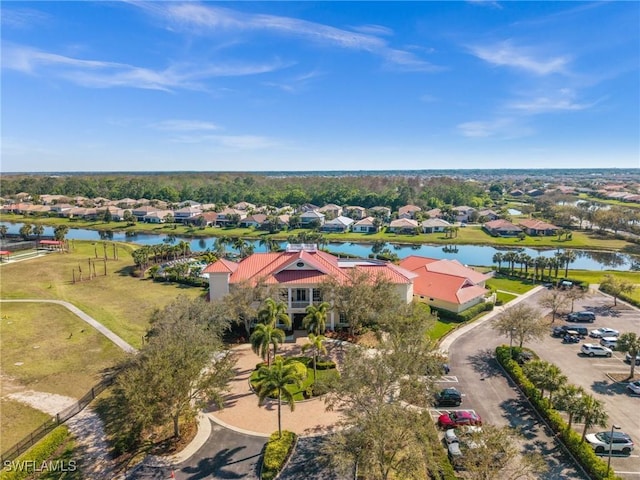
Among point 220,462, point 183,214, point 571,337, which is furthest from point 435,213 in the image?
point 220,462

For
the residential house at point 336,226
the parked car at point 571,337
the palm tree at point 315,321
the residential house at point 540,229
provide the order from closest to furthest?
the palm tree at point 315,321, the parked car at point 571,337, the residential house at point 540,229, the residential house at point 336,226

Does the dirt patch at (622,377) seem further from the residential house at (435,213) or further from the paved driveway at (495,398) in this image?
the residential house at (435,213)

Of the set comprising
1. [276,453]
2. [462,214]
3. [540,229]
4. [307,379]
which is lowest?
[307,379]

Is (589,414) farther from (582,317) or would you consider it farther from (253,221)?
(253,221)

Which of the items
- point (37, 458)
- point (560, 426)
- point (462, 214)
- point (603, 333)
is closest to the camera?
point (37, 458)

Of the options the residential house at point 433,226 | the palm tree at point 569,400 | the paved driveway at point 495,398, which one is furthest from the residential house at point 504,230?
the palm tree at point 569,400

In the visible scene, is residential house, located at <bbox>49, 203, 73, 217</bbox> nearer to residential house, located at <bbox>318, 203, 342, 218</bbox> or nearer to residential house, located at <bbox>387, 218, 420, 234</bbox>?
residential house, located at <bbox>318, 203, 342, 218</bbox>

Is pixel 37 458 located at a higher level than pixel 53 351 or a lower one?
lower
